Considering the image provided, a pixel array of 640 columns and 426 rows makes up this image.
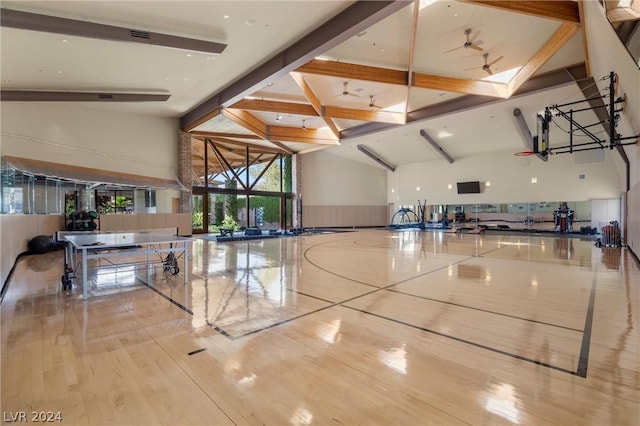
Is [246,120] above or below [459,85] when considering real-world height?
below

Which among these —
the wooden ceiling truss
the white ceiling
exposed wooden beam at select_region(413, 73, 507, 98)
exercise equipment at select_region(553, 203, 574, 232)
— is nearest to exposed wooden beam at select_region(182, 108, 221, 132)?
the wooden ceiling truss

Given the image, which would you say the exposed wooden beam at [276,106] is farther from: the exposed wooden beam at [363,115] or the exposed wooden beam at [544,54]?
the exposed wooden beam at [544,54]

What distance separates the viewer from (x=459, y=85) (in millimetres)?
10391

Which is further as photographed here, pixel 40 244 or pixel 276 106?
pixel 276 106

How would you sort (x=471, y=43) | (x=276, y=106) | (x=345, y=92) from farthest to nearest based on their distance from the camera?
(x=276, y=106) → (x=345, y=92) → (x=471, y=43)

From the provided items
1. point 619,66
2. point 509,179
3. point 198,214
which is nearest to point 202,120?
point 198,214

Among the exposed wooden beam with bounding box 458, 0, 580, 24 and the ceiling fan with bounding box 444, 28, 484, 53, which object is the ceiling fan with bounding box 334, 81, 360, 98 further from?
the exposed wooden beam with bounding box 458, 0, 580, 24

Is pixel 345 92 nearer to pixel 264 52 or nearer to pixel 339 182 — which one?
pixel 264 52

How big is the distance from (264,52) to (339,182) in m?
13.7

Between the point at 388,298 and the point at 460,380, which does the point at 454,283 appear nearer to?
the point at 388,298

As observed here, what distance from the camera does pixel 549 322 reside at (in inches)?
129

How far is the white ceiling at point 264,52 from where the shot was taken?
6.16m

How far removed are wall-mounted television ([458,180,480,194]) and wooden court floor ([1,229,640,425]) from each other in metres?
14.0

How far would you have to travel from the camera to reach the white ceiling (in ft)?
20.2
